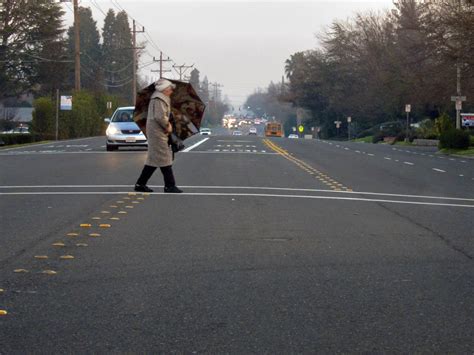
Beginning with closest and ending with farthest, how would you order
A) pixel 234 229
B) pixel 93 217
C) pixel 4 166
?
pixel 234 229 → pixel 93 217 → pixel 4 166

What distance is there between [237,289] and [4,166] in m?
18.1

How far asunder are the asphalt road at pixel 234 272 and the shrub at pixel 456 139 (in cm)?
2839

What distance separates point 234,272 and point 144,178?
743cm

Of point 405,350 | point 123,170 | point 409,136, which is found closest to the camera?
point 405,350

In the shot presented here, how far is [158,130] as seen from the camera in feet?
48.6

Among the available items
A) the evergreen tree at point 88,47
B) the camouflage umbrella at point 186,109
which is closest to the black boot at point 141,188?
the camouflage umbrella at point 186,109

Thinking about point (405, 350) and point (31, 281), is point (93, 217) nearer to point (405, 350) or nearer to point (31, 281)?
point (31, 281)

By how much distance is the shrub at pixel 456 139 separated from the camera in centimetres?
4422

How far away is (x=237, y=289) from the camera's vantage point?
7.63 meters

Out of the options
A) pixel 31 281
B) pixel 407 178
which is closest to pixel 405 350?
pixel 31 281

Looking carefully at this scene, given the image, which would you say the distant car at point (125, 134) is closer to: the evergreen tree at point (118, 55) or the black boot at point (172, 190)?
the black boot at point (172, 190)

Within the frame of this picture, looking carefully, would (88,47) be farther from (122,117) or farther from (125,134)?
(125,134)

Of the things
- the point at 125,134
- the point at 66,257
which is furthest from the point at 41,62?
the point at 66,257

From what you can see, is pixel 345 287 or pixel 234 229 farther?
pixel 234 229
